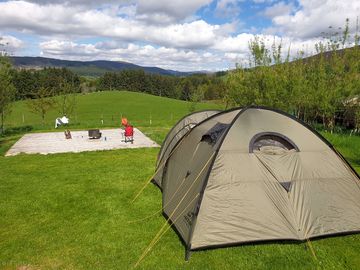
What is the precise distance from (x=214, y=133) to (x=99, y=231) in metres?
3.09

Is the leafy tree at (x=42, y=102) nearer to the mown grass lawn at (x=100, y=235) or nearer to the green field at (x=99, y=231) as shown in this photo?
the green field at (x=99, y=231)

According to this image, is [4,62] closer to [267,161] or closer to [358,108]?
[267,161]

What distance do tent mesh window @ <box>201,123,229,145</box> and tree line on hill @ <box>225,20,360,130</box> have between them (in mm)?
10611

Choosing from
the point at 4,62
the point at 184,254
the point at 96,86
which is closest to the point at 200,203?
the point at 184,254

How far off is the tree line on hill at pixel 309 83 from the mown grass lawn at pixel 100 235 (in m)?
9.45

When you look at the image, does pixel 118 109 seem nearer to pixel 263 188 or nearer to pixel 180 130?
pixel 180 130

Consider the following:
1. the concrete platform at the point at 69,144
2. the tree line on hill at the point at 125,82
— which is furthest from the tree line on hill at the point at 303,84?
the tree line on hill at the point at 125,82

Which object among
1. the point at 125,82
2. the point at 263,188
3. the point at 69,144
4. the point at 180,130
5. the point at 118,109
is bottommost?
the point at 118,109

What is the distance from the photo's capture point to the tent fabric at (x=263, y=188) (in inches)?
216

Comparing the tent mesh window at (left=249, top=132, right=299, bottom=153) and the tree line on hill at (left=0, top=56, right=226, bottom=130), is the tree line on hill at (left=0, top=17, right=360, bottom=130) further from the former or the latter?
the tree line on hill at (left=0, top=56, right=226, bottom=130)

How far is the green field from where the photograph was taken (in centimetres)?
Answer: 524

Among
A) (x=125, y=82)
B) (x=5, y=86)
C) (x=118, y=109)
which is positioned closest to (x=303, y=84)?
(x=5, y=86)

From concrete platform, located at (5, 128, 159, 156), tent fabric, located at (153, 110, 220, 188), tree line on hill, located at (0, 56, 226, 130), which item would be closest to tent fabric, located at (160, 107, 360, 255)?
tent fabric, located at (153, 110, 220, 188)

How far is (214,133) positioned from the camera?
645 cm
